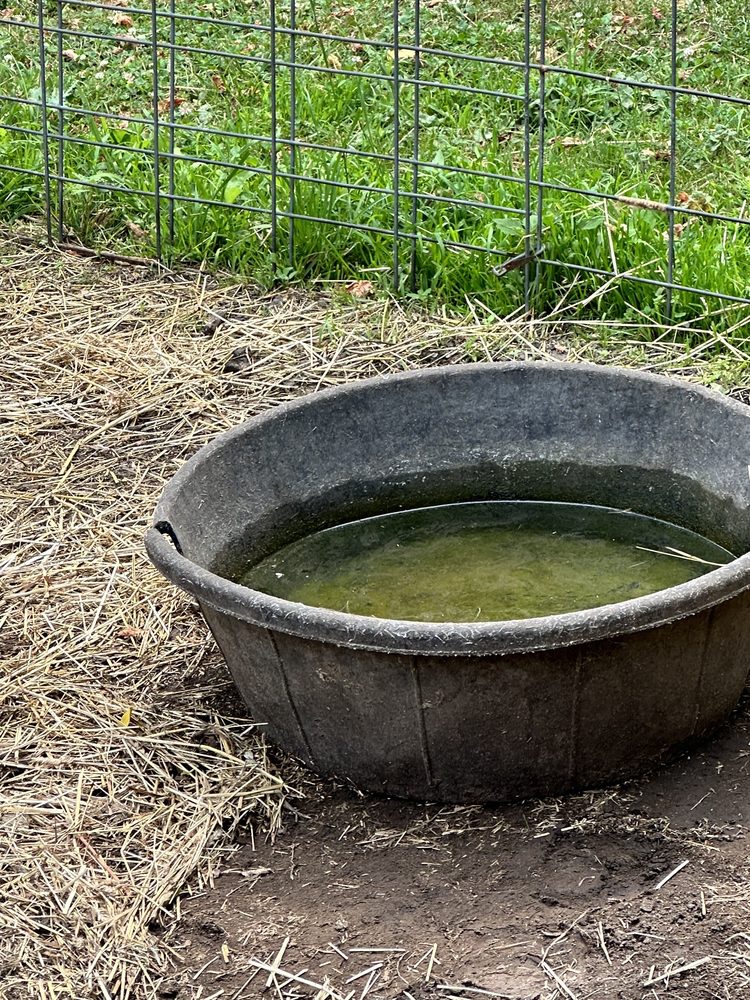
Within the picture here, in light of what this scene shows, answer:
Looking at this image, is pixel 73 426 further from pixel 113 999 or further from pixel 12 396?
pixel 113 999

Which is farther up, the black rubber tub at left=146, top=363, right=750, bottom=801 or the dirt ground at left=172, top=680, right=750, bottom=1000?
the black rubber tub at left=146, top=363, right=750, bottom=801

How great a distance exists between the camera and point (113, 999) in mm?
2168

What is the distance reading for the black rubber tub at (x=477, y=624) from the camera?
2.32 metres

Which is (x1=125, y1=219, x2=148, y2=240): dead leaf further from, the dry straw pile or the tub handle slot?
the tub handle slot

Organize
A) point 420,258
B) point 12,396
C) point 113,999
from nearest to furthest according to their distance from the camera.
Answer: point 113,999
point 12,396
point 420,258

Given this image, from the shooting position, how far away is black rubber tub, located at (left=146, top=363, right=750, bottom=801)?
232 cm

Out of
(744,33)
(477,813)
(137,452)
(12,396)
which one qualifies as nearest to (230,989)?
(477,813)

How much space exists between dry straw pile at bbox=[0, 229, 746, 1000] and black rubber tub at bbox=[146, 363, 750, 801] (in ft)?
0.68

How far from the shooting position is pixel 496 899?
90.8 inches

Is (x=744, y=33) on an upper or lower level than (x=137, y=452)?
upper

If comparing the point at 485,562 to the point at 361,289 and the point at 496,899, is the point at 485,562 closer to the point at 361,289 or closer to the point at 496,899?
the point at 496,899

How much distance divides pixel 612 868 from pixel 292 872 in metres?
0.51

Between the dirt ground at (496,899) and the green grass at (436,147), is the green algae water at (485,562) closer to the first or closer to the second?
the dirt ground at (496,899)

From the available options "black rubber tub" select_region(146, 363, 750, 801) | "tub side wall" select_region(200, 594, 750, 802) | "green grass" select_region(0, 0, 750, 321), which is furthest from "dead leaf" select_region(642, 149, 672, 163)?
"tub side wall" select_region(200, 594, 750, 802)
